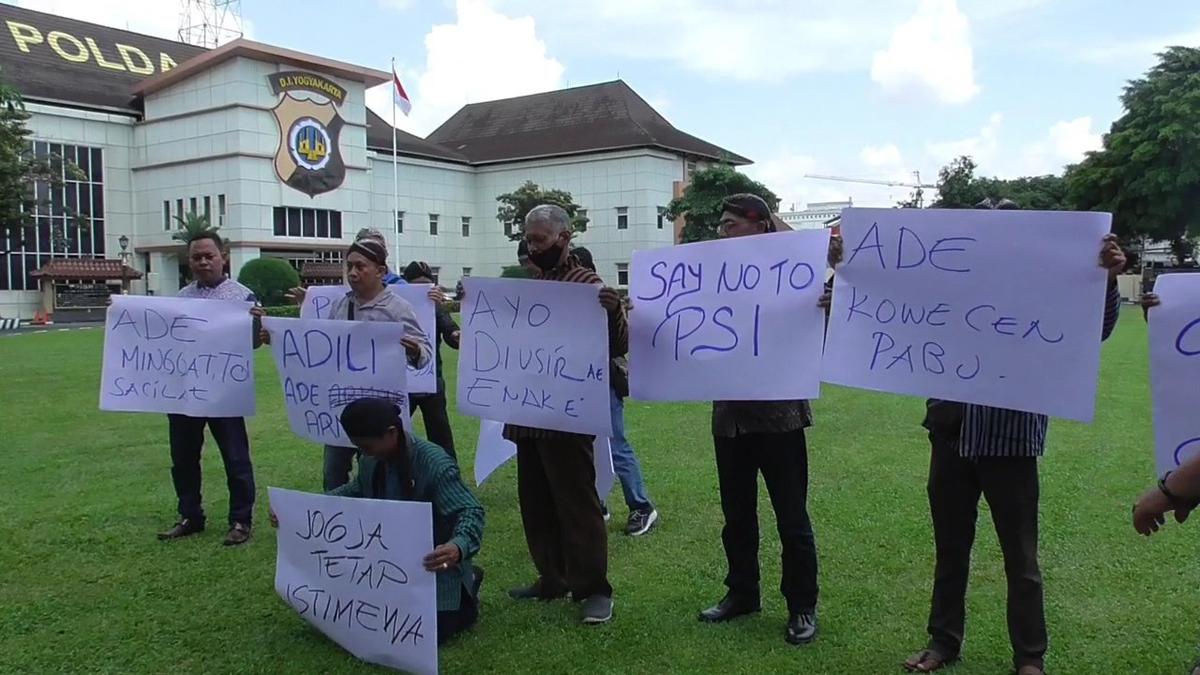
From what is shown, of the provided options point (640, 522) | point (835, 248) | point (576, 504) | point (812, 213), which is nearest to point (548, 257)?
point (576, 504)

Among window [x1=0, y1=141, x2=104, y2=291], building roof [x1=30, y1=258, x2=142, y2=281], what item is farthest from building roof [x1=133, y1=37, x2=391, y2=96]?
building roof [x1=30, y1=258, x2=142, y2=281]

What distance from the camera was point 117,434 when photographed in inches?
402

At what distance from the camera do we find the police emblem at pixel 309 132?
48656mm

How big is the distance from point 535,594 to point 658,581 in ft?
2.26

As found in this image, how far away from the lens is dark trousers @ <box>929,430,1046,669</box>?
3.53 metres

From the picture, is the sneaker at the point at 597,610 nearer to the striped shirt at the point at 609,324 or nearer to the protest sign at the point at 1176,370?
the striped shirt at the point at 609,324

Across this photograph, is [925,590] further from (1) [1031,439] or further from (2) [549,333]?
(2) [549,333]

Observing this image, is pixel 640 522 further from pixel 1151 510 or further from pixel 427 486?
pixel 1151 510

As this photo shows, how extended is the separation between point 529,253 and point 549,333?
40cm

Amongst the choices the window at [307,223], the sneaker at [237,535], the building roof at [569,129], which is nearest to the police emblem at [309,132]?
the window at [307,223]

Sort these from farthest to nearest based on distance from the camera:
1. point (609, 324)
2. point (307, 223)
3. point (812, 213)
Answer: point (812, 213)
point (307, 223)
point (609, 324)

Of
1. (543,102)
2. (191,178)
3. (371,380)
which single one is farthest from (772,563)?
(543,102)

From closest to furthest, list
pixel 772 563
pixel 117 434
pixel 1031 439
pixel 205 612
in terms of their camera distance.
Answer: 1. pixel 1031 439
2. pixel 205 612
3. pixel 772 563
4. pixel 117 434

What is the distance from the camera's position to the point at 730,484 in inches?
168
